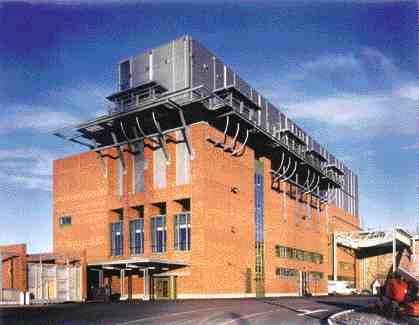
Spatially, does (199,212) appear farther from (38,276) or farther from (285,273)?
(285,273)

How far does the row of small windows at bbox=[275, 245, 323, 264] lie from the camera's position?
6153cm

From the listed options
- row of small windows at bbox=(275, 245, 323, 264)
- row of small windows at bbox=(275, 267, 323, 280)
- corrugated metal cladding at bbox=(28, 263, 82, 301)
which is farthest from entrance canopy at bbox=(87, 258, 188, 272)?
row of small windows at bbox=(275, 245, 323, 264)

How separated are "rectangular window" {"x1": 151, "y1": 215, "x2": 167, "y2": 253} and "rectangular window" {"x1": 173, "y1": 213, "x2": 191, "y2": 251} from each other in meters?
1.66

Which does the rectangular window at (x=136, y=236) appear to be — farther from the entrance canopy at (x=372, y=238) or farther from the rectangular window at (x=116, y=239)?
the entrance canopy at (x=372, y=238)

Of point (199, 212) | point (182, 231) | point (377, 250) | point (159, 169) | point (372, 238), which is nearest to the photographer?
point (199, 212)

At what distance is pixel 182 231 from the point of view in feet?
160

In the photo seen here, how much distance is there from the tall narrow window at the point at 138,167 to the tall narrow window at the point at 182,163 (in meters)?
4.74

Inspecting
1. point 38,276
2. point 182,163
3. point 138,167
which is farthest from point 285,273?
point 38,276

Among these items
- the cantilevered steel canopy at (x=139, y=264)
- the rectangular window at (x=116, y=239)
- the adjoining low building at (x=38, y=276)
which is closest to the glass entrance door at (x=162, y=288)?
the cantilevered steel canopy at (x=139, y=264)

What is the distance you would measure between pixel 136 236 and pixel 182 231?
629 cm

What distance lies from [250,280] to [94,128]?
23.7 m

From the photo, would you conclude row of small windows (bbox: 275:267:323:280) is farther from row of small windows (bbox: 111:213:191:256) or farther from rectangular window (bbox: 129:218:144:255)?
rectangular window (bbox: 129:218:144:255)

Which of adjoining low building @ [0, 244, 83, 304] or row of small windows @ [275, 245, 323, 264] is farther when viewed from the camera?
row of small windows @ [275, 245, 323, 264]

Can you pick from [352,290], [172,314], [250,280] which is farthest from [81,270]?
[352,290]
